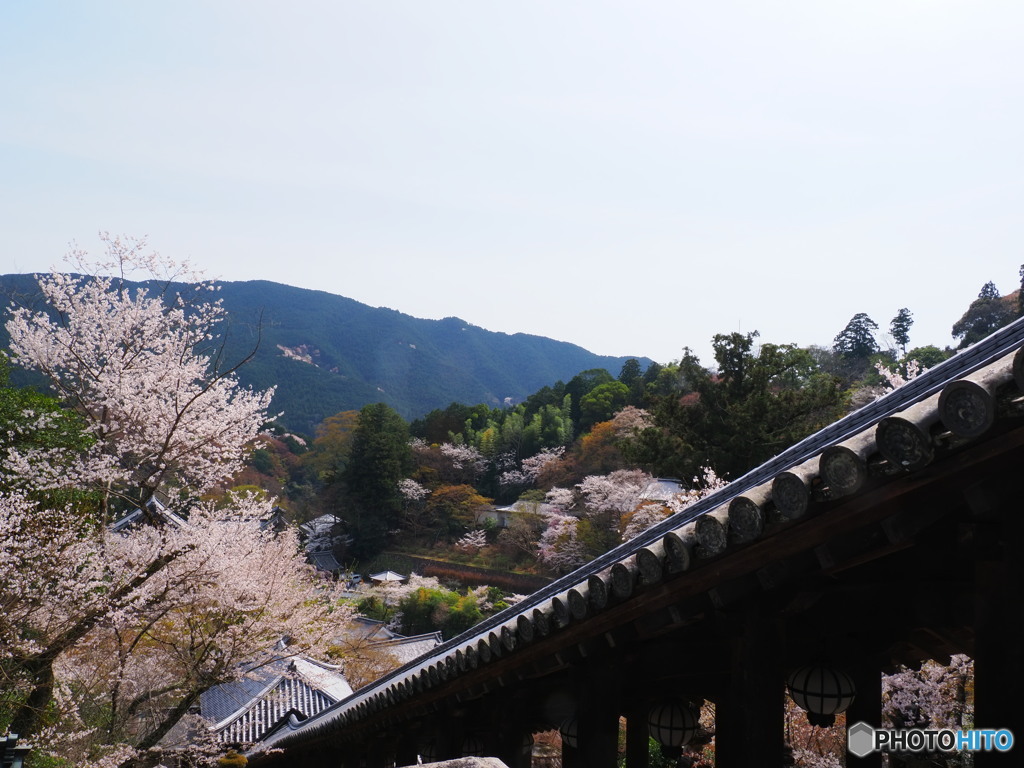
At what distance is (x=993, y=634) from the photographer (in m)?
2.12

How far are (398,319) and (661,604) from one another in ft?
446

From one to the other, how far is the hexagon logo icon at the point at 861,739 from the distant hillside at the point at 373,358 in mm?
87343

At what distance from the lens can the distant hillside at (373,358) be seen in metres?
95.7

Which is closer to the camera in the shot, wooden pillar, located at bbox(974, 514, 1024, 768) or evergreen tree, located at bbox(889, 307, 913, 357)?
wooden pillar, located at bbox(974, 514, 1024, 768)

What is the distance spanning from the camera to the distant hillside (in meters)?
95.7

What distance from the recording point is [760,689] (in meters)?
2.98

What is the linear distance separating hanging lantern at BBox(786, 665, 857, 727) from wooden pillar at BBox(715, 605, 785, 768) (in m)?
0.79

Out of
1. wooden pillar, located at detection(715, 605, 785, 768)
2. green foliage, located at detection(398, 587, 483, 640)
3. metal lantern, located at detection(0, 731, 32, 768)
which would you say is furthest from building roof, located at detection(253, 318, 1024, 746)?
green foliage, located at detection(398, 587, 483, 640)

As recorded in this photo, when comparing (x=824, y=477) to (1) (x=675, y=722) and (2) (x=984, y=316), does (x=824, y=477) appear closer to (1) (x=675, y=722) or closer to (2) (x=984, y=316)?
(1) (x=675, y=722)

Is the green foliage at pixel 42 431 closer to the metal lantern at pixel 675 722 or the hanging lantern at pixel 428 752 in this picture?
the hanging lantern at pixel 428 752

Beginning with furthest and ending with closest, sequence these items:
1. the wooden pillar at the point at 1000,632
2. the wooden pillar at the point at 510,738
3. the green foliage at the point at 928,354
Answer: the green foliage at the point at 928,354 → the wooden pillar at the point at 510,738 → the wooden pillar at the point at 1000,632

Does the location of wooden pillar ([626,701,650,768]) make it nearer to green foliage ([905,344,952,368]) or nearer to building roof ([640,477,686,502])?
building roof ([640,477,686,502])

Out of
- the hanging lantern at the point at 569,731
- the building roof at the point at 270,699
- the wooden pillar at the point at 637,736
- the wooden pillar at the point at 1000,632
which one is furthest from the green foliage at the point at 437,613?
the wooden pillar at the point at 1000,632

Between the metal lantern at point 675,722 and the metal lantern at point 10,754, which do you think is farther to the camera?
the metal lantern at point 10,754
